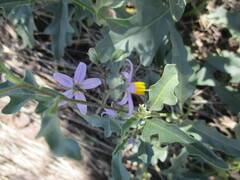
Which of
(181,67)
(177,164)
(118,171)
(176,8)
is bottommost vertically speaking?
(177,164)

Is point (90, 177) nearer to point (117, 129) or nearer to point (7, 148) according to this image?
point (7, 148)

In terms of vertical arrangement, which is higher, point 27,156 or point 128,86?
point 128,86

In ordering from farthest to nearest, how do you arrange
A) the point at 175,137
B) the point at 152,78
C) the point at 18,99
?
the point at 152,78 < the point at 175,137 < the point at 18,99

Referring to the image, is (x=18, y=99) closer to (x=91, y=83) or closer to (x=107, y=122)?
(x=91, y=83)

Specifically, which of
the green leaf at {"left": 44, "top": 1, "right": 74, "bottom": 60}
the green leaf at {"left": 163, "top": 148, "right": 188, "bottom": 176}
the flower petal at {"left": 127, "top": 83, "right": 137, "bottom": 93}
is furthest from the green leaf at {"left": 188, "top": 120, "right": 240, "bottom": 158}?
the green leaf at {"left": 44, "top": 1, "right": 74, "bottom": 60}

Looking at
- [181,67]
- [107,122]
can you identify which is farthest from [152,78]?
[107,122]

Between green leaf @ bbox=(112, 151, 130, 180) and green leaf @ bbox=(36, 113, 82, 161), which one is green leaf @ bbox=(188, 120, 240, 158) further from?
green leaf @ bbox=(36, 113, 82, 161)

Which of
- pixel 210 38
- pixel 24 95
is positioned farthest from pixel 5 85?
pixel 210 38

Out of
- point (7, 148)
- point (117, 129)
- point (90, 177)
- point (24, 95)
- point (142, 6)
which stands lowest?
point (90, 177)
